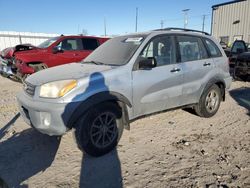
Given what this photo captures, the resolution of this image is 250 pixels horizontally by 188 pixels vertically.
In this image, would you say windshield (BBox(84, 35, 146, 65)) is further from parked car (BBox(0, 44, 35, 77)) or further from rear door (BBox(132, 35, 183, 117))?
parked car (BBox(0, 44, 35, 77))

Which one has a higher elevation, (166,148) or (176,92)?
(176,92)

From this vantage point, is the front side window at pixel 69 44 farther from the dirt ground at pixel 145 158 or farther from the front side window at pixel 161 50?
the front side window at pixel 161 50

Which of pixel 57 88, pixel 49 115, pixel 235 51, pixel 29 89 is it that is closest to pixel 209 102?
pixel 57 88

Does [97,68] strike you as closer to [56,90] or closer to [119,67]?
[119,67]

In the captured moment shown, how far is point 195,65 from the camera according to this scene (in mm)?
4820

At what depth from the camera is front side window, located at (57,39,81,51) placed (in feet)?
29.1

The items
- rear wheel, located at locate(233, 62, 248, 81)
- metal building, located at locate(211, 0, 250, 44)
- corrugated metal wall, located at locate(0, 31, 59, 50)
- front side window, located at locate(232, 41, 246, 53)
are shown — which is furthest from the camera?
metal building, located at locate(211, 0, 250, 44)

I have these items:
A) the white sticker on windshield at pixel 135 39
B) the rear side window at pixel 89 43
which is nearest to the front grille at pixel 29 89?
the white sticker on windshield at pixel 135 39

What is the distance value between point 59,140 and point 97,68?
1.44 m

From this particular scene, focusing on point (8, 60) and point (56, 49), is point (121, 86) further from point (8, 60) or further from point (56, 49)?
point (8, 60)

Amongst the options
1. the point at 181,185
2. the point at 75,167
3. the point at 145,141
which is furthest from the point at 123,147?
the point at 181,185

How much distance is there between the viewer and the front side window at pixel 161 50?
429 cm

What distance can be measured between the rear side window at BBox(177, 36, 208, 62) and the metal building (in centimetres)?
2477

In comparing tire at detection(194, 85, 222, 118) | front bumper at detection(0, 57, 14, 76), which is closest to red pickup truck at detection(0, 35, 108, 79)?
front bumper at detection(0, 57, 14, 76)
